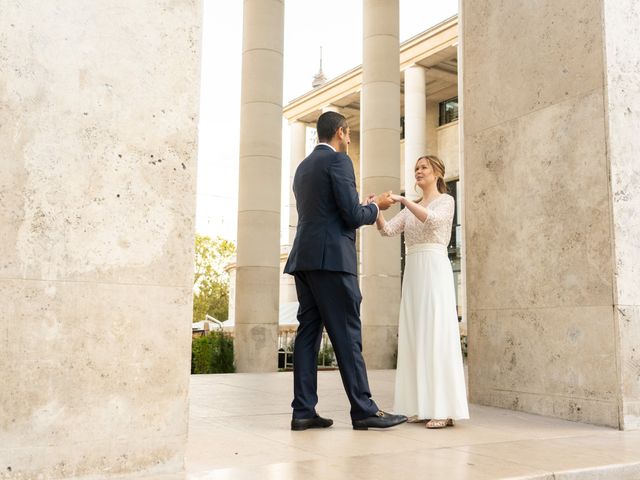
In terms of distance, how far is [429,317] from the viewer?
648cm

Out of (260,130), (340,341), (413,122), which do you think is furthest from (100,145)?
(413,122)

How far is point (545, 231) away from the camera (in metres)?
7.23

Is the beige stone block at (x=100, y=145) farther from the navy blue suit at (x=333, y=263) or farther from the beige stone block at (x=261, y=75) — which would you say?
the beige stone block at (x=261, y=75)

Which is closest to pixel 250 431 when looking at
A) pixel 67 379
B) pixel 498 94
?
pixel 67 379

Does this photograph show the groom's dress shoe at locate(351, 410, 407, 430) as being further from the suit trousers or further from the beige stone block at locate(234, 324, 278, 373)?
the beige stone block at locate(234, 324, 278, 373)

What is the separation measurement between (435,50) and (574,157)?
1191 inches

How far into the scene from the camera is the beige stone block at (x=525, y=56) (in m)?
6.97

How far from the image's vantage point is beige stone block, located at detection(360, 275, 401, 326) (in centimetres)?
2086

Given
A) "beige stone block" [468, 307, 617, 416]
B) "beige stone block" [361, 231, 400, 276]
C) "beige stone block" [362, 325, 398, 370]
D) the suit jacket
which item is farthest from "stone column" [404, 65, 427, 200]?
the suit jacket

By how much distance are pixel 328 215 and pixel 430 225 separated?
1.14 metres

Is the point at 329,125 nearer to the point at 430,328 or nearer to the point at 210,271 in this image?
the point at 430,328

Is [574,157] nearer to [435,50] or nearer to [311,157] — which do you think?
[311,157]

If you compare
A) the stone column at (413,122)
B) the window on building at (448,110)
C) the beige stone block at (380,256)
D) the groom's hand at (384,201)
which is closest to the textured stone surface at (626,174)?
the groom's hand at (384,201)

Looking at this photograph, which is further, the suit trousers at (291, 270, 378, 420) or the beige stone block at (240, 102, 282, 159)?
the beige stone block at (240, 102, 282, 159)
